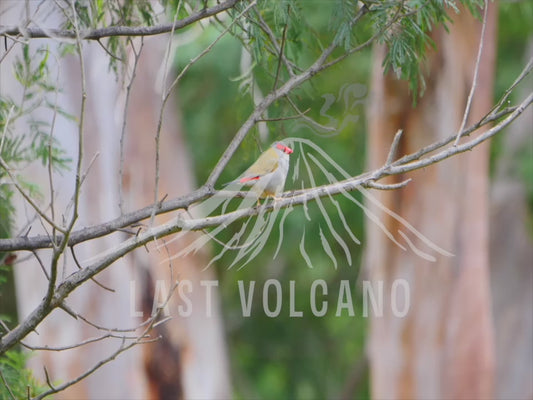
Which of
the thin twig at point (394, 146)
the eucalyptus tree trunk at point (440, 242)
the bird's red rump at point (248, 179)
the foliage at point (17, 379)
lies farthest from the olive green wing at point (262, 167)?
the eucalyptus tree trunk at point (440, 242)

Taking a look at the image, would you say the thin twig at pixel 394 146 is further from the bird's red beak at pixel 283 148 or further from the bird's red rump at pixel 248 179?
the bird's red beak at pixel 283 148

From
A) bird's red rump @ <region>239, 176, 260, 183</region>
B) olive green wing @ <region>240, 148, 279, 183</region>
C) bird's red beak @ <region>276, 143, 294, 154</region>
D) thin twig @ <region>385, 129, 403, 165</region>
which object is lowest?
thin twig @ <region>385, 129, 403, 165</region>

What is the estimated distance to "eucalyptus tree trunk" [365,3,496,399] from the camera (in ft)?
23.1

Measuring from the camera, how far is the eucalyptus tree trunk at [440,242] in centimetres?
704

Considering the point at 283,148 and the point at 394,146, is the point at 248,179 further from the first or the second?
the point at 394,146

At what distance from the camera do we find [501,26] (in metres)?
11.8

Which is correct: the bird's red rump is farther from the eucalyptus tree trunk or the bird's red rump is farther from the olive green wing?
the eucalyptus tree trunk

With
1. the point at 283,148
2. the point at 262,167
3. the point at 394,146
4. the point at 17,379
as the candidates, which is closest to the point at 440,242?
the point at 283,148

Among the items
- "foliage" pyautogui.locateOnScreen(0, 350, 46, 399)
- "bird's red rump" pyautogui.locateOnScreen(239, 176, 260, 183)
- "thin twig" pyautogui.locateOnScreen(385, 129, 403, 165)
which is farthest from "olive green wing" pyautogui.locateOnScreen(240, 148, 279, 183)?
"foliage" pyautogui.locateOnScreen(0, 350, 46, 399)

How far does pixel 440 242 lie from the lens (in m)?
7.21

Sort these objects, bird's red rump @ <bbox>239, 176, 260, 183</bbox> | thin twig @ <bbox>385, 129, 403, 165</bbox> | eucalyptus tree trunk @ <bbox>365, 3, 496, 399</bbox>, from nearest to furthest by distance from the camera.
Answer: thin twig @ <bbox>385, 129, 403, 165</bbox>, bird's red rump @ <bbox>239, 176, 260, 183</bbox>, eucalyptus tree trunk @ <bbox>365, 3, 496, 399</bbox>

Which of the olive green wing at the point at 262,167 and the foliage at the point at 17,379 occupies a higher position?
the olive green wing at the point at 262,167

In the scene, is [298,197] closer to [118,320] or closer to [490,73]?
[118,320]

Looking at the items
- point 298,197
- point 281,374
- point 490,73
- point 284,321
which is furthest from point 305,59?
point 298,197
